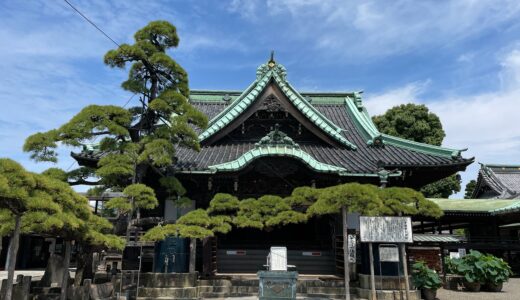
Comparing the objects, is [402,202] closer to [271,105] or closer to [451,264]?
[271,105]

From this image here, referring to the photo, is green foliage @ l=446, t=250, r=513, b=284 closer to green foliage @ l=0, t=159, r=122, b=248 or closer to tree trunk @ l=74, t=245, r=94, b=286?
tree trunk @ l=74, t=245, r=94, b=286

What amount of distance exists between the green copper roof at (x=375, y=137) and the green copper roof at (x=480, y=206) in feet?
25.7

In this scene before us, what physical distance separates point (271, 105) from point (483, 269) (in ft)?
36.8

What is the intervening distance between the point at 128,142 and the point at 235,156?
16.6ft

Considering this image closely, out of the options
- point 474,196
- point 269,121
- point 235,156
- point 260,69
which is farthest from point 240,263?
point 474,196

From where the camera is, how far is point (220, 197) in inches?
508

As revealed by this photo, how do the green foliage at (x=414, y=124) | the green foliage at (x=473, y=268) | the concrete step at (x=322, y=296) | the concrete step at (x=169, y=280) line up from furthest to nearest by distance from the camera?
the green foliage at (x=414, y=124), the green foliage at (x=473, y=268), the concrete step at (x=322, y=296), the concrete step at (x=169, y=280)

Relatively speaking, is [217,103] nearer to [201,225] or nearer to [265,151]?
[265,151]

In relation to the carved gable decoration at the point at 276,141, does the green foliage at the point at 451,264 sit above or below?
below

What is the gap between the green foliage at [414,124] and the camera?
44.3 metres

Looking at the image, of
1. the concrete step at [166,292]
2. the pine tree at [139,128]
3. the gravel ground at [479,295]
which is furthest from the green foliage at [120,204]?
the gravel ground at [479,295]

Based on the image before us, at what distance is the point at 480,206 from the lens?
2448 centimetres

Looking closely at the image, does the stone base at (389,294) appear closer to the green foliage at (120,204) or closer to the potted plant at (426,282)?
the potted plant at (426,282)

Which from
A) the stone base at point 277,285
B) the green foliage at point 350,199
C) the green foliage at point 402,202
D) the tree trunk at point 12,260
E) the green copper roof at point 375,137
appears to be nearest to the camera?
the tree trunk at point 12,260
